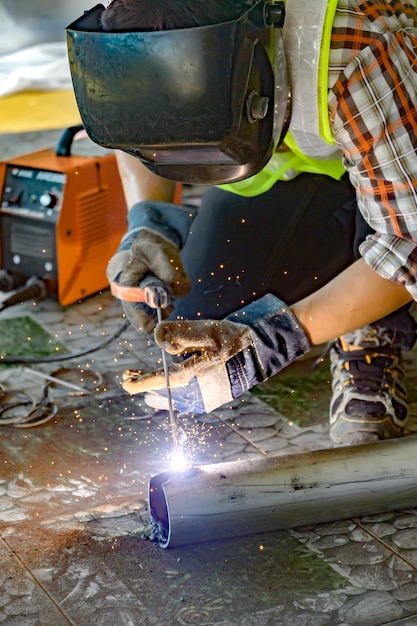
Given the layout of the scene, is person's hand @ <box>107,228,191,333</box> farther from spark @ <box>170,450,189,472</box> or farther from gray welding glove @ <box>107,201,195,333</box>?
spark @ <box>170,450,189,472</box>

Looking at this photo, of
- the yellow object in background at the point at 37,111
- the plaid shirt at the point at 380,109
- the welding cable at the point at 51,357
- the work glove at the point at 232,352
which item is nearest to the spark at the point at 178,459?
the work glove at the point at 232,352

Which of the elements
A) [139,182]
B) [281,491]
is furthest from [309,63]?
[139,182]

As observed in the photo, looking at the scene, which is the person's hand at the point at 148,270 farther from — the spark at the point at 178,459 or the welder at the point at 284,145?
the spark at the point at 178,459

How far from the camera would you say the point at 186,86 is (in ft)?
6.15

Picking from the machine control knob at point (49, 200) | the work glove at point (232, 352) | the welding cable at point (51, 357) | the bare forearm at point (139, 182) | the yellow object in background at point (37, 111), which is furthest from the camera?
the yellow object in background at point (37, 111)

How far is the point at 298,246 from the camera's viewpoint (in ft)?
9.39

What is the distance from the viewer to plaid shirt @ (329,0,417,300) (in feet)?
6.40

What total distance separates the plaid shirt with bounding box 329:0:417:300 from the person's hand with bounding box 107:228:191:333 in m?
0.66

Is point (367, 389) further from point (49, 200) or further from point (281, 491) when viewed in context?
point (49, 200)

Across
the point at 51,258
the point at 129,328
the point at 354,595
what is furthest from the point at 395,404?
the point at 51,258

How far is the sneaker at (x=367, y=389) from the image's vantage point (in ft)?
8.42

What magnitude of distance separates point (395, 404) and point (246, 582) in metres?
0.79

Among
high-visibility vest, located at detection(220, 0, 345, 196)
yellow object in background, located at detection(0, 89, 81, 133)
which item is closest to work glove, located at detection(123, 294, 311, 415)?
high-visibility vest, located at detection(220, 0, 345, 196)

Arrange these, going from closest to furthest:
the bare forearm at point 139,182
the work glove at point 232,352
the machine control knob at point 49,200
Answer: the work glove at point 232,352 → the bare forearm at point 139,182 → the machine control knob at point 49,200
